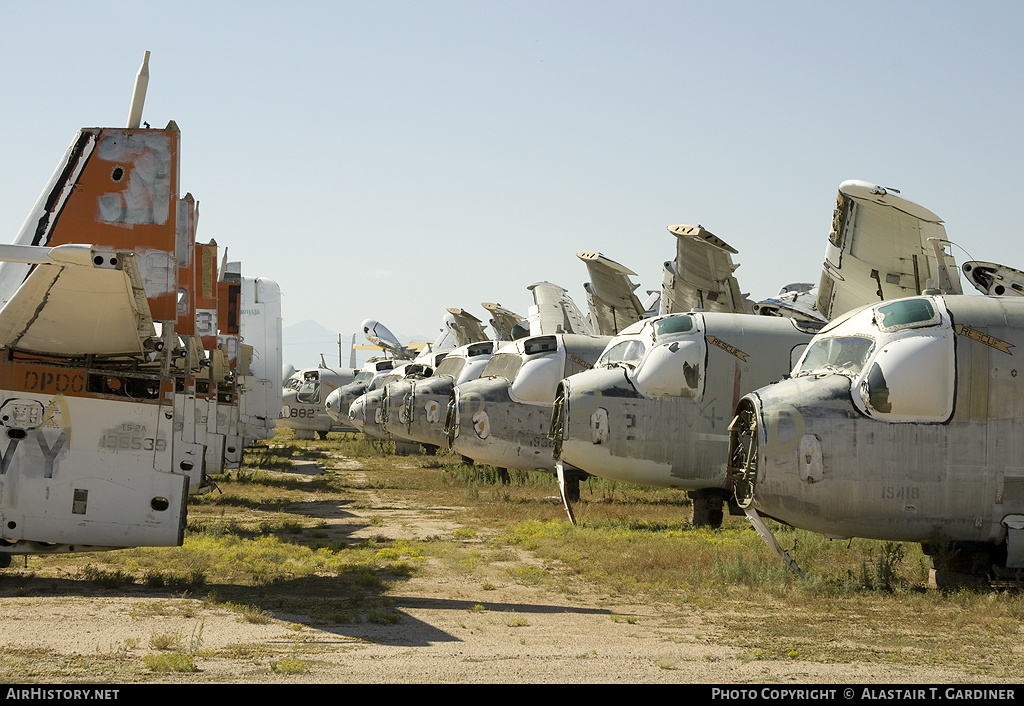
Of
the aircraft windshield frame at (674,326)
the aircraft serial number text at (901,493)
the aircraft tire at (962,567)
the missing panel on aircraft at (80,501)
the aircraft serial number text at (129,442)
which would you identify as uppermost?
the aircraft windshield frame at (674,326)

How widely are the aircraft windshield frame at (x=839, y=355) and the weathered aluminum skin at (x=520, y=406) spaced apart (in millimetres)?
8388

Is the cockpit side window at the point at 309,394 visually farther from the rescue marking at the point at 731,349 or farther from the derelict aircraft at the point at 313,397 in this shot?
the rescue marking at the point at 731,349

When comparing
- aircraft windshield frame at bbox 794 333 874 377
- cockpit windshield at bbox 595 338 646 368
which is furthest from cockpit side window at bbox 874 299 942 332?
cockpit windshield at bbox 595 338 646 368

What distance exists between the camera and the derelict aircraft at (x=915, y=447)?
34.1 feet

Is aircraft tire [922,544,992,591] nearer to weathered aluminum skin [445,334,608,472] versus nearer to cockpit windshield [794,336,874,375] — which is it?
cockpit windshield [794,336,874,375]

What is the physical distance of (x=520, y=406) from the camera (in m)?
20.8

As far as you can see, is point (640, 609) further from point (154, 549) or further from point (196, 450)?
point (154, 549)

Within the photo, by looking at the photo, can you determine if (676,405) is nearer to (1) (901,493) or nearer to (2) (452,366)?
(1) (901,493)

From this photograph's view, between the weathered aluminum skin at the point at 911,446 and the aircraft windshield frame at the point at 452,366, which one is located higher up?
the aircraft windshield frame at the point at 452,366

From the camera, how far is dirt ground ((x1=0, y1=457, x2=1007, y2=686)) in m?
7.18

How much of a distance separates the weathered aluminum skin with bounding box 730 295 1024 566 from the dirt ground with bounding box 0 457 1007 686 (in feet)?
5.80

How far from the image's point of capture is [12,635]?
8.48 m

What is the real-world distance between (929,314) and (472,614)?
18.8 ft


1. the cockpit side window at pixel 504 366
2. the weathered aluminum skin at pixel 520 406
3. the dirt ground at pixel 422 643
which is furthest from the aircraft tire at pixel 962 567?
the cockpit side window at pixel 504 366
